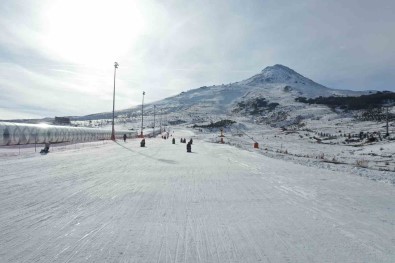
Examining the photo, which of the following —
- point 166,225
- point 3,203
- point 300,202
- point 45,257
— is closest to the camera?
point 45,257

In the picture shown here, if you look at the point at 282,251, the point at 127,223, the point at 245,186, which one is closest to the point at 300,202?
the point at 245,186

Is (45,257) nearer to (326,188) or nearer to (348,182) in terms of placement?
(326,188)

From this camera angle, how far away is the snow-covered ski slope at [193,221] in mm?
4117

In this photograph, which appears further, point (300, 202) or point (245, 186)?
point (245, 186)

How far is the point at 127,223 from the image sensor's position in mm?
5402

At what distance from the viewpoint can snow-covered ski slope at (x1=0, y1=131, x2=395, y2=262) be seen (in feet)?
13.5

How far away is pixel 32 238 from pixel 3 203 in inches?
104

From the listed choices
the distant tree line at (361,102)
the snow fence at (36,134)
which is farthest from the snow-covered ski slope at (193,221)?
the distant tree line at (361,102)

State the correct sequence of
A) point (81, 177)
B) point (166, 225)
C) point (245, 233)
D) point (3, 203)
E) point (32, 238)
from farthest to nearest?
point (81, 177)
point (3, 203)
point (166, 225)
point (245, 233)
point (32, 238)

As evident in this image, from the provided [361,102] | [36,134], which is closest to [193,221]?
[36,134]

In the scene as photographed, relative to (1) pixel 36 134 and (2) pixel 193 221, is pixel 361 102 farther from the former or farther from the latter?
(2) pixel 193 221

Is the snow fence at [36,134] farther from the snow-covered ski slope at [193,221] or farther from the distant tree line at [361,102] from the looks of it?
the distant tree line at [361,102]

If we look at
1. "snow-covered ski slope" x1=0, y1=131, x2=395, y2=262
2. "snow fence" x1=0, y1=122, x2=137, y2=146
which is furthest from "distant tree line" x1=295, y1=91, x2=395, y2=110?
"snow-covered ski slope" x1=0, y1=131, x2=395, y2=262

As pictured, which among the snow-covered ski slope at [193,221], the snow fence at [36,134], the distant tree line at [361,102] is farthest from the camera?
the distant tree line at [361,102]
